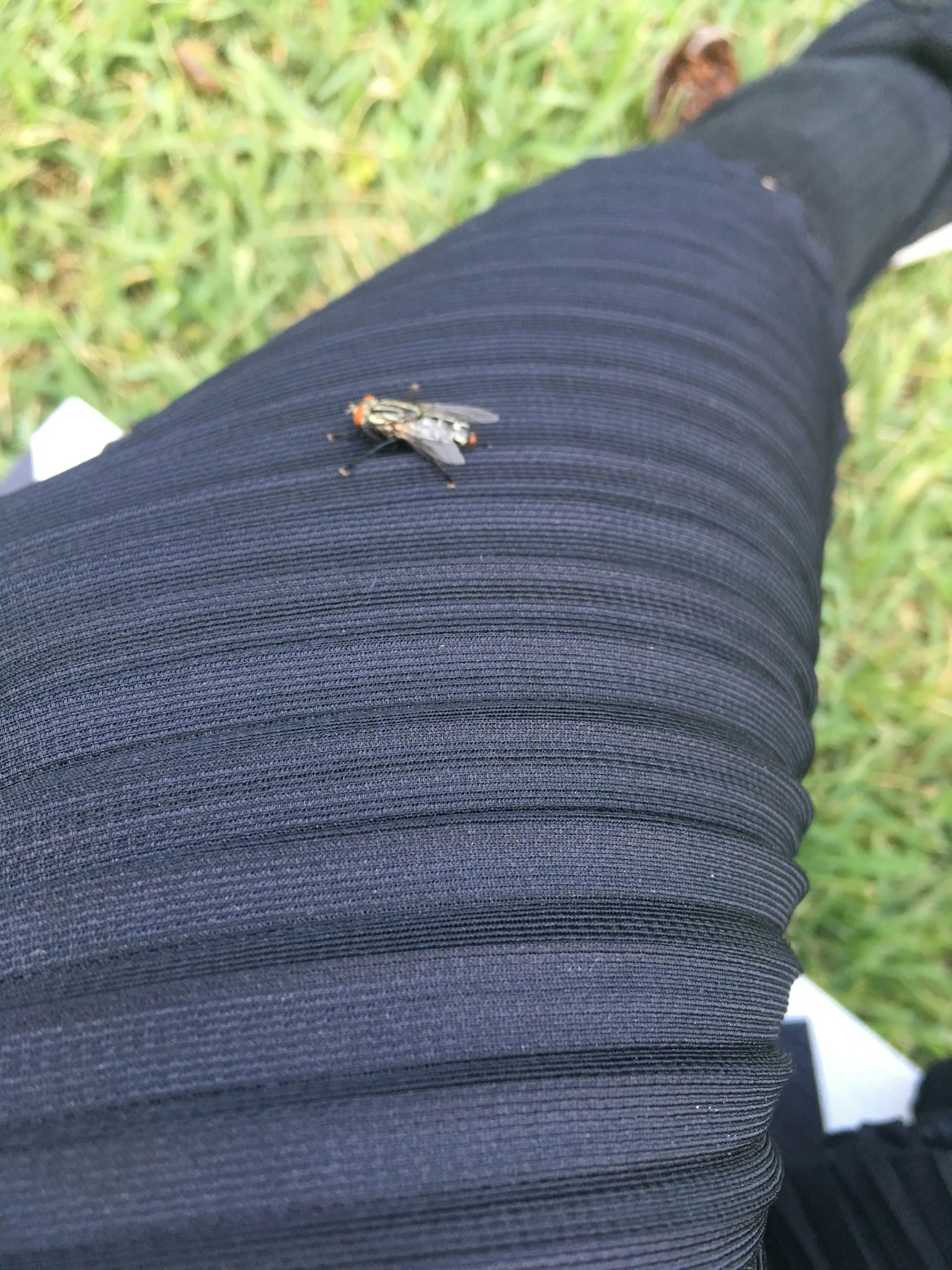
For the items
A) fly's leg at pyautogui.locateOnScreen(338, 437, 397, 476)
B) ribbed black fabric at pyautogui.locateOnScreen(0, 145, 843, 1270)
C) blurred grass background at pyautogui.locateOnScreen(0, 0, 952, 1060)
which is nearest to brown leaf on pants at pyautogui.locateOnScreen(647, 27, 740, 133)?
blurred grass background at pyautogui.locateOnScreen(0, 0, 952, 1060)

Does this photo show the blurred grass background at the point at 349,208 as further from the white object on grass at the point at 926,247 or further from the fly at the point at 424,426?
the fly at the point at 424,426

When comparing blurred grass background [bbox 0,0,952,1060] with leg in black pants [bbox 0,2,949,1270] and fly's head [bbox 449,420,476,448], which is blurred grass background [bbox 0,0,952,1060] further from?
fly's head [bbox 449,420,476,448]

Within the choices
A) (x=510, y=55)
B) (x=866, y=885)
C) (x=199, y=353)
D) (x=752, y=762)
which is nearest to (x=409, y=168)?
(x=510, y=55)

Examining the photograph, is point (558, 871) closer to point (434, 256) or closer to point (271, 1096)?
point (271, 1096)

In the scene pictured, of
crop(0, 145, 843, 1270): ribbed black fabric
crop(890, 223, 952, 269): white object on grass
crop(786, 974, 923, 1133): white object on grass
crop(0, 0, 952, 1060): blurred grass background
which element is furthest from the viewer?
crop(890, 223, 952, 269): white object on grass

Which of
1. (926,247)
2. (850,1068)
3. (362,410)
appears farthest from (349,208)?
(850,1068)

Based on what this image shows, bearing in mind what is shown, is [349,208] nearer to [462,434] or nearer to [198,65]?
[198,65]

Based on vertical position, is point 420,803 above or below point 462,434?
below
